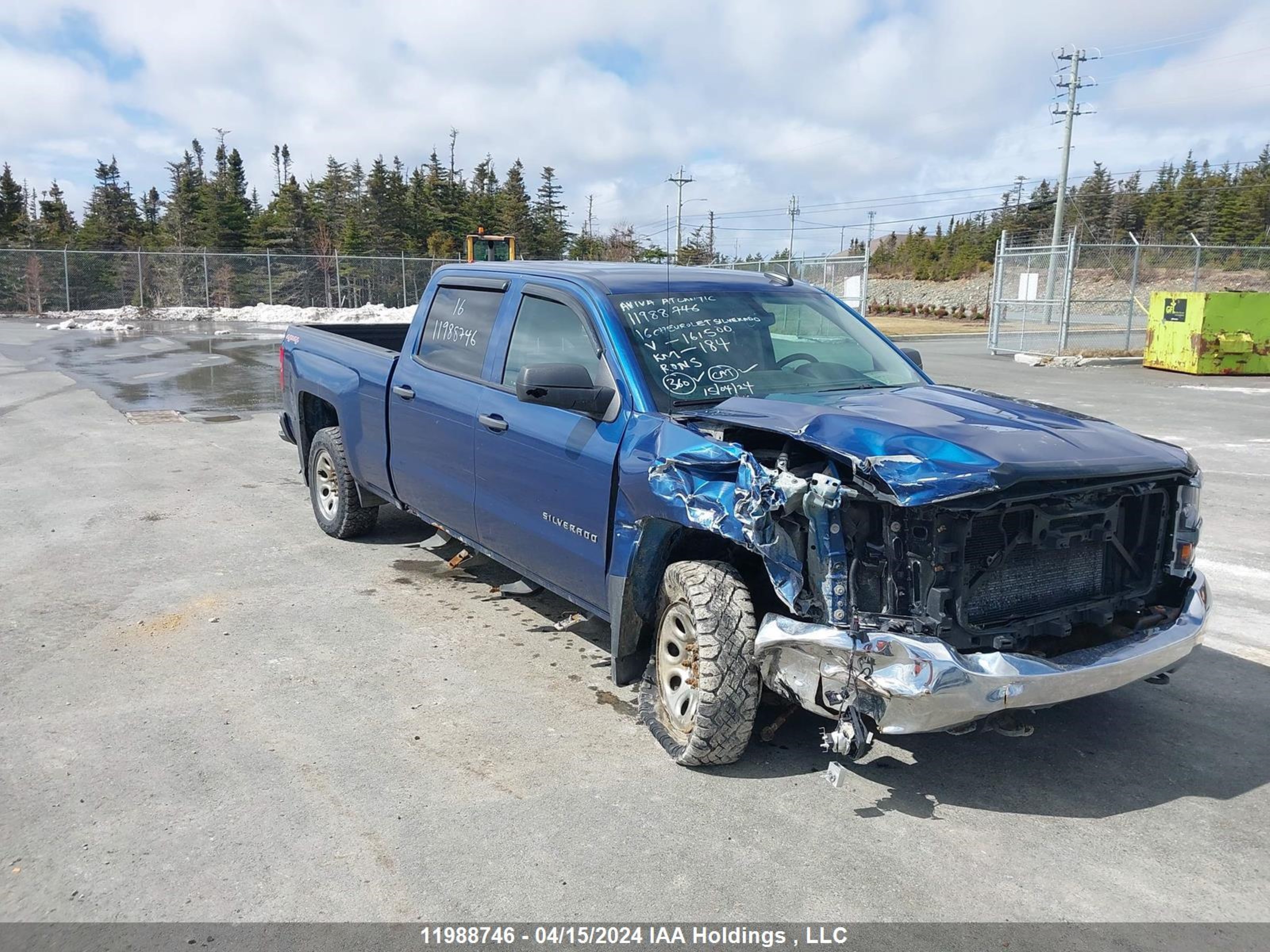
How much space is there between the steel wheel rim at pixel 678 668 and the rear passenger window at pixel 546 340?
1.22 metres

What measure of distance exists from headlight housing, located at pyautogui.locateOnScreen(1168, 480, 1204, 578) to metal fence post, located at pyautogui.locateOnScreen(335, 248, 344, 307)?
35.8 metres

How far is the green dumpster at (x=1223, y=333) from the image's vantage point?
1880 centimetres

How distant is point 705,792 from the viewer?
376cm

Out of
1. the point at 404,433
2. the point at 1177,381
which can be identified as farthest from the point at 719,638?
the point at 1177,381

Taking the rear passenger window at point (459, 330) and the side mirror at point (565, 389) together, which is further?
the rear passenger window at point (459, 330)

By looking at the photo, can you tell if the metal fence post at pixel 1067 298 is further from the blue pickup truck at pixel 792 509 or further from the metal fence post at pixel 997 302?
the blue pickup truck at pixel 792 509

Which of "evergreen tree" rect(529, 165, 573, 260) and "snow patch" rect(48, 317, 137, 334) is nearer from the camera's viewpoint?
"snow patch" rect(48, 317, 137, 334)

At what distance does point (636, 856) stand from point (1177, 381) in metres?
18.2

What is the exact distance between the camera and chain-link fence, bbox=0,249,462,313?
3609cm

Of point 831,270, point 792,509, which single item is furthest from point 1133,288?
point 792,509

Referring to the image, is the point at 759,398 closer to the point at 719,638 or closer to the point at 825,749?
the point at 719,638

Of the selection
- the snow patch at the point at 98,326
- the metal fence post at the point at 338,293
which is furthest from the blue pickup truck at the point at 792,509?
the metal fence post at the point at 338,293

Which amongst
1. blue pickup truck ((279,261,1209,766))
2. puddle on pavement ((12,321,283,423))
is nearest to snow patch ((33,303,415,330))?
puddle on pavement ((12,321,283,423))

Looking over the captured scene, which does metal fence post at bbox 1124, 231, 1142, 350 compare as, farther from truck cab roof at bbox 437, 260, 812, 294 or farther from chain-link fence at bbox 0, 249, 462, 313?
chain-link fence at bbox 0, 249, 462, 313
